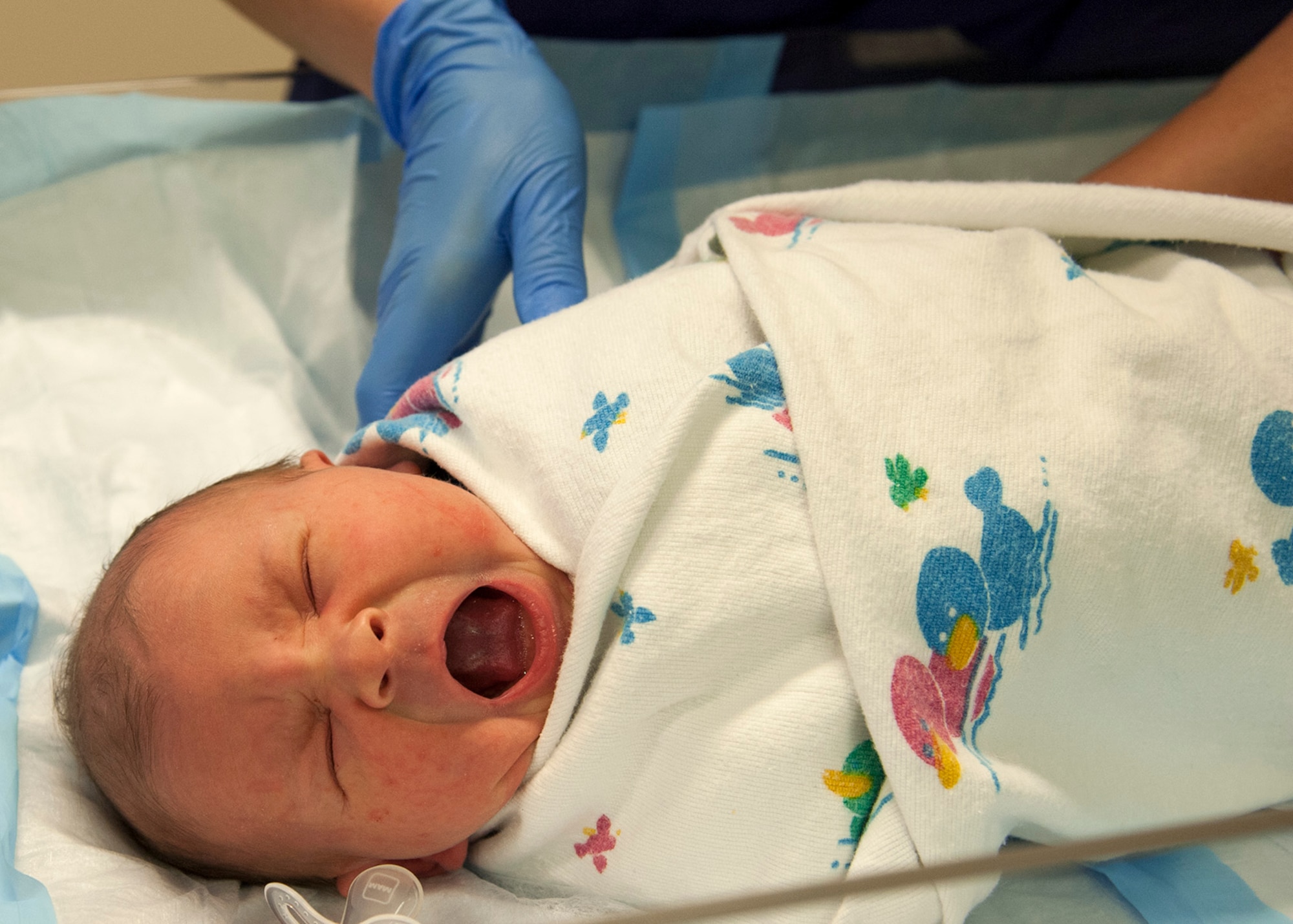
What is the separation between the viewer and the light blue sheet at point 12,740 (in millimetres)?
677

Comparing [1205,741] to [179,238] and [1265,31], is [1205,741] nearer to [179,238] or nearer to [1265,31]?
[1265,31]

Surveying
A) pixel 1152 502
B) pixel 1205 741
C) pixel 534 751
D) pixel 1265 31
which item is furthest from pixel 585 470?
pixel 1265 31

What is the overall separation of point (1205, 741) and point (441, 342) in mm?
831

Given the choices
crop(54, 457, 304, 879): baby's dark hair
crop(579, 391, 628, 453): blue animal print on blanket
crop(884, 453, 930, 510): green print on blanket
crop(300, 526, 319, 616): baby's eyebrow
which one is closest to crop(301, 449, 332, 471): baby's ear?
crop(54, 457, 304, 879): baby's dark hair

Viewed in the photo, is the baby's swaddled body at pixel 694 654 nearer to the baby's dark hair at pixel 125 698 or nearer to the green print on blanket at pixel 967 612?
the green print on blanket at pixel 967 612

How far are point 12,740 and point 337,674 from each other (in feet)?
1.13

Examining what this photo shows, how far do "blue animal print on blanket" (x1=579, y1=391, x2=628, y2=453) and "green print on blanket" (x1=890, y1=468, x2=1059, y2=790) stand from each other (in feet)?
0.81

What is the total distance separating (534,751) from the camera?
29.7 inches

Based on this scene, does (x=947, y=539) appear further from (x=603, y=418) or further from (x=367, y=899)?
(x=367, y=899)

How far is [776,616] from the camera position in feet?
2.31

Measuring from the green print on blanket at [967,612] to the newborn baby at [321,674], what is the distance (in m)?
0.27

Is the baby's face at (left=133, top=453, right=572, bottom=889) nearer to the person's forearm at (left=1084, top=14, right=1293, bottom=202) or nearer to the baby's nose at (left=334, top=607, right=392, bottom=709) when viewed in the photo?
the baby's nose at (left=334, top=607, right=392, bottom=709)

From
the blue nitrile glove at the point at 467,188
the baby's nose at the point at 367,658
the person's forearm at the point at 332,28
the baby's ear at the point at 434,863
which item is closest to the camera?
the baby's nose at the point at 367,658

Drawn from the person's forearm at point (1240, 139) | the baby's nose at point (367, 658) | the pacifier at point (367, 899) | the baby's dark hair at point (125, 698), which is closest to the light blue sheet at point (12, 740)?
the baby's dark hair at point (125, 698)
